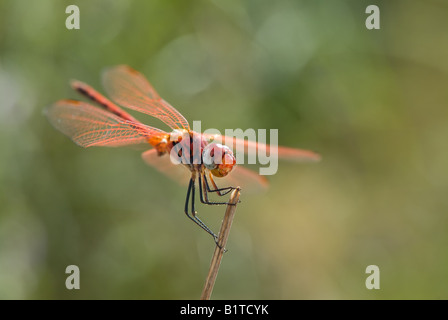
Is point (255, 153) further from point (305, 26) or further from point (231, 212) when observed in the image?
point (305, 26)

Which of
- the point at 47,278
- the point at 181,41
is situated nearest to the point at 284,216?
the point at 181,41

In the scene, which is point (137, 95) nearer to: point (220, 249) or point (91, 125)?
point (91, 125)

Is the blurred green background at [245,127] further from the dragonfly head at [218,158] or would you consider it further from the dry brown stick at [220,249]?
the dry brown stick at [220,249]

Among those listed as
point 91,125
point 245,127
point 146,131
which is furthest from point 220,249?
point 245,127

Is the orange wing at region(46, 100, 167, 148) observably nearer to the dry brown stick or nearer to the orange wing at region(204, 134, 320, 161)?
the orange wing at region(204, 134, 320, 161)

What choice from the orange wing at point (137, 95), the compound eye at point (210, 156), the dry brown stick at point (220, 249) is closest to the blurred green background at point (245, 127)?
the orange wing at point (137, 95)
